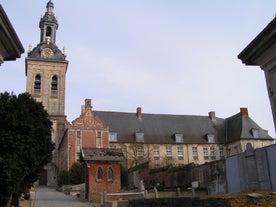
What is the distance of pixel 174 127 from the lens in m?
54.2

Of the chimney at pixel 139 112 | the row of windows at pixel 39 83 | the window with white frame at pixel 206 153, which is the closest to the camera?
the window with white frame at pixel 206 153

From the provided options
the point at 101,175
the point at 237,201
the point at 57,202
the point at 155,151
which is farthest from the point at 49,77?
the point at 237,201

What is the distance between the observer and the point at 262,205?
645 centimetres

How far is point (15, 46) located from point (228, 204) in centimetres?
489

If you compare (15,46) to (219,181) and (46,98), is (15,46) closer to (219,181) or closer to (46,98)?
(219,181)

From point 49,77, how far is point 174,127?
22.1 metres

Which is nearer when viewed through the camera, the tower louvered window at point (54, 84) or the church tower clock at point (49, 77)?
the church tower clock at point (49, 77)

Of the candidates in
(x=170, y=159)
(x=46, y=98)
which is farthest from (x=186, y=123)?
(x=46, y=98)

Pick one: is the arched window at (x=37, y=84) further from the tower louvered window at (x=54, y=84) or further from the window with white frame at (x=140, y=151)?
the window with white frame at (x=140, y=151)

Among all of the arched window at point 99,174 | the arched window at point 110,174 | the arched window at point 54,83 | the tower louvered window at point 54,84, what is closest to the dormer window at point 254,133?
the arched window at point 110,174

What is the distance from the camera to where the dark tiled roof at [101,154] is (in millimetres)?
25922

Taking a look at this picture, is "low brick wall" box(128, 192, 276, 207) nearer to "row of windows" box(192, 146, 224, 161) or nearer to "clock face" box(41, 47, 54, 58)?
"row of windows" box(192, 146, 224, 161)

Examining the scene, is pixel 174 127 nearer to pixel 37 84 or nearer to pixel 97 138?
pixel 97 138

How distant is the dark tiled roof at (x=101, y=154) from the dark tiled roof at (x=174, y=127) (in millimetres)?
21726
